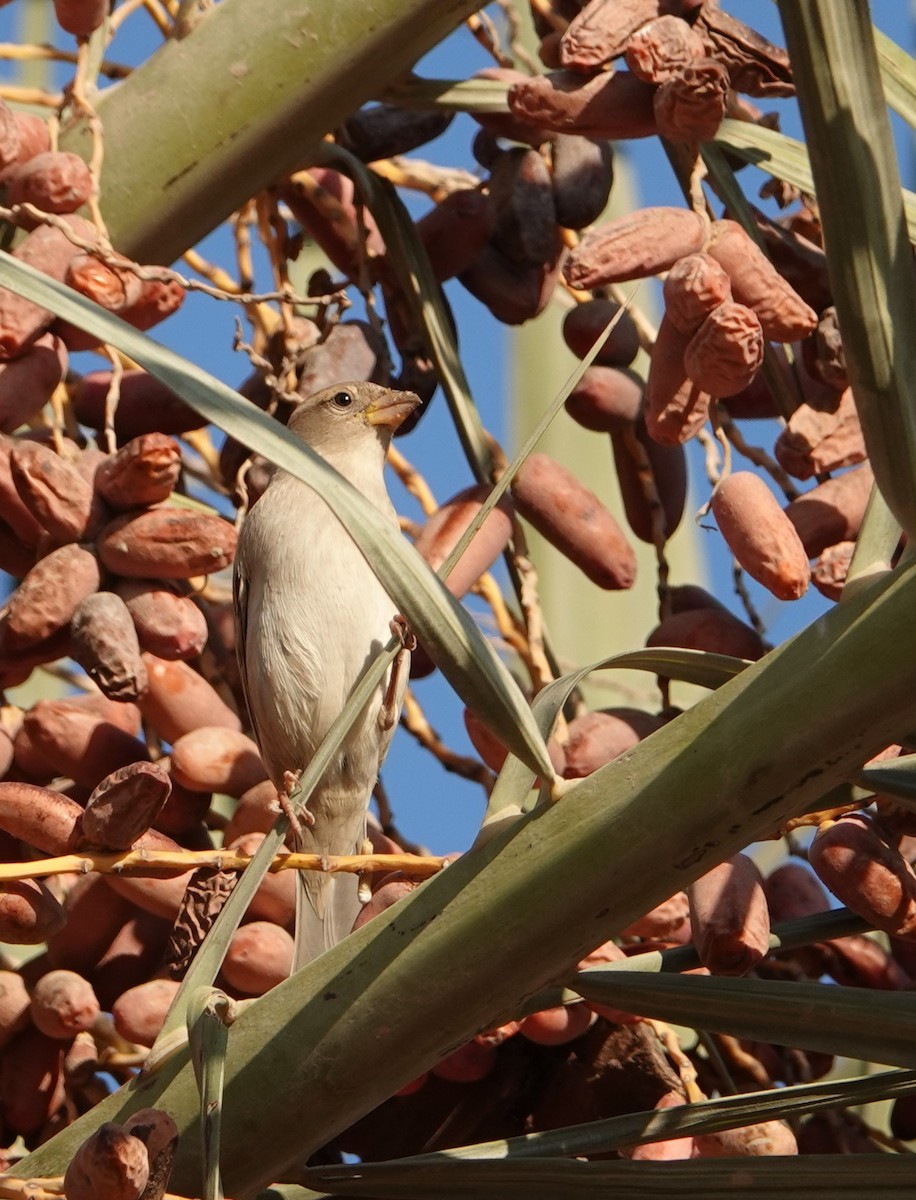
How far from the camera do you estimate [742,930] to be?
143cm

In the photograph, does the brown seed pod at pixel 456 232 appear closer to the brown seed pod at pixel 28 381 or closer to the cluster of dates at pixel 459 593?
the cluster of dates at pixel 459 593

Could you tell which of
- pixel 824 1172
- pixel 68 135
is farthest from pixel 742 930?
pixel 68 135

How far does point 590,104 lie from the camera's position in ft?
5.99

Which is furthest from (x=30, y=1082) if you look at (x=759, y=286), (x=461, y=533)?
(x=759, y=286)

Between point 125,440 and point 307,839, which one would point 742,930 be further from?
point 307,839

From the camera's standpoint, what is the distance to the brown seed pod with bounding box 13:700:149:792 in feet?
5.64

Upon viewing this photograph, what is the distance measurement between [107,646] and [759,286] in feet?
2.10

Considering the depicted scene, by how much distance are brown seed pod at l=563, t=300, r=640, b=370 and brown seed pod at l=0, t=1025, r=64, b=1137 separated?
880mm

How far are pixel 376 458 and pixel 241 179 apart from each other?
1.10 meters

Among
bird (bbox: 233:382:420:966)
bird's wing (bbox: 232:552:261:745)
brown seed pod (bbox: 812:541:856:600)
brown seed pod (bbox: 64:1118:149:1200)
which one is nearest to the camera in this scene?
brown seed pod (bbox: 64:1118:149:1200)

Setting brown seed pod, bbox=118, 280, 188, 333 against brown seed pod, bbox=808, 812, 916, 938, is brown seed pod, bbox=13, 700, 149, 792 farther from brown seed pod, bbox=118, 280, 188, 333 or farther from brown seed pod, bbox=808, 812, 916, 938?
brown seed pod, bbox=808, 812, 916, 938

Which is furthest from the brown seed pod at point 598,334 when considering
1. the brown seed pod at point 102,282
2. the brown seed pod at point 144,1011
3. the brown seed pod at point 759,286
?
the brown seed pod at point 144,1011

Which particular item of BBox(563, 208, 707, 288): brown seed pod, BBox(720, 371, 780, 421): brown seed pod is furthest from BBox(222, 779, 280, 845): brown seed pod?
BBox(720, 371, 780, 421): brown seed pod

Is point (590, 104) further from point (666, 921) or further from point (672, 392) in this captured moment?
point (666, 921)
